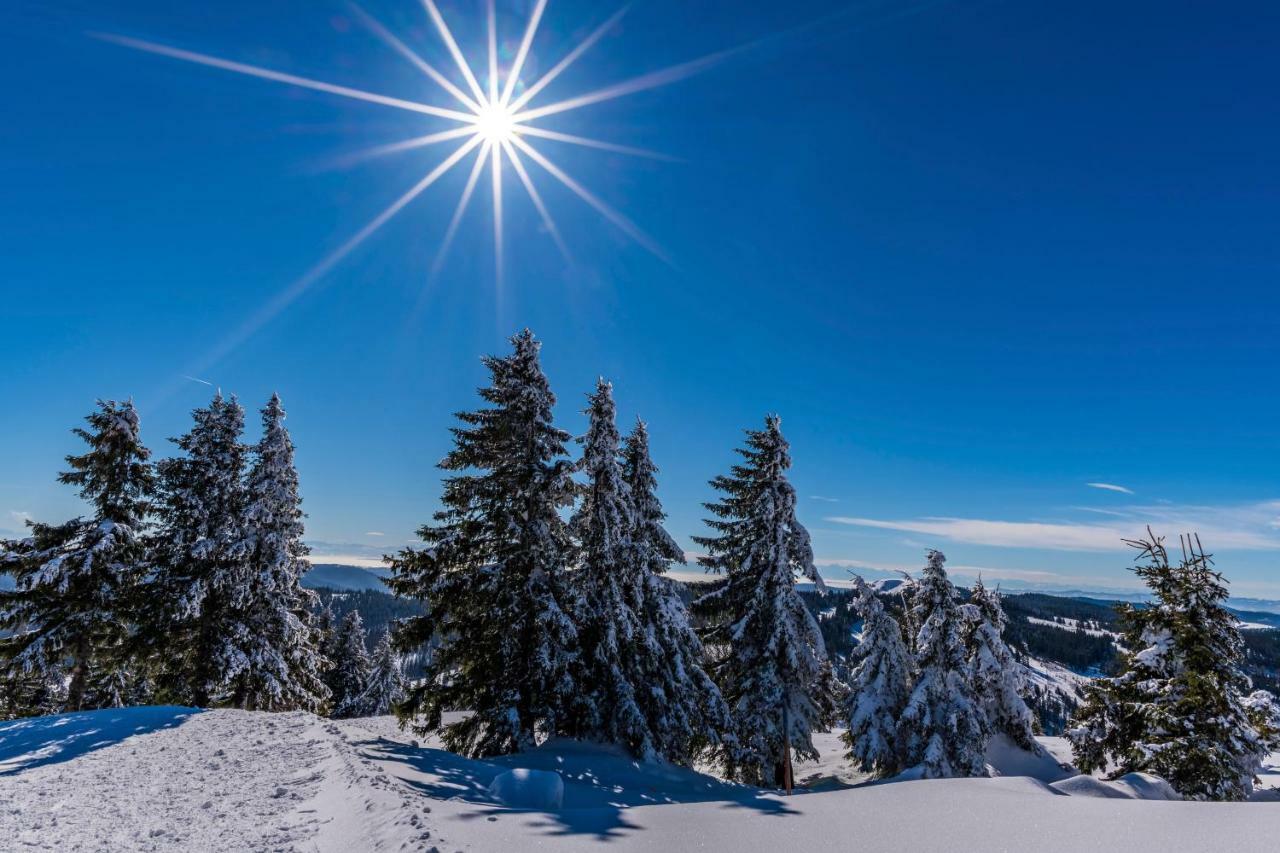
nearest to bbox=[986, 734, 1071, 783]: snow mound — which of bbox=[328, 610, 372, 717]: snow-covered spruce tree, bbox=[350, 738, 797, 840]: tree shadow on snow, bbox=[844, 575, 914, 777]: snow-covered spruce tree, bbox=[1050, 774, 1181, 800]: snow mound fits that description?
bbox=[844, 575, 914, 777]: snow-covered spruce tree

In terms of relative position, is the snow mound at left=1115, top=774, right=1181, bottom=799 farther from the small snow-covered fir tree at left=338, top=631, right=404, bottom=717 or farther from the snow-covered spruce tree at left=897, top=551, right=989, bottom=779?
the small snow-covered fir tree at left=338, top=631, right=404, bottom=717

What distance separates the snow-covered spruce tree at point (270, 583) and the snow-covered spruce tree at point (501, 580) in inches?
330

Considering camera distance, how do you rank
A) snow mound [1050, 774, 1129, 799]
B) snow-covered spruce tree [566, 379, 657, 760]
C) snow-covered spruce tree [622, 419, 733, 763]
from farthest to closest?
snow-covered spruce tree [622, 419, 733, 763]
snow-covered spruce tree [566, 379, 657, 760]
snow mound [1050, 774, 1129, 799]

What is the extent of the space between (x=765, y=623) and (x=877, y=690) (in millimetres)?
8146

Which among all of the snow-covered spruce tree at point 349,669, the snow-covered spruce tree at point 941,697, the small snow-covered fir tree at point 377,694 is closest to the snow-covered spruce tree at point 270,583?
the small snow-covered fir tree at point 377,694

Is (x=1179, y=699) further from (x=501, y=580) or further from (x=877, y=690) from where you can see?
(x=501, y=580)

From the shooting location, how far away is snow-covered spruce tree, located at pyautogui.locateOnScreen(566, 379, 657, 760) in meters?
15.7

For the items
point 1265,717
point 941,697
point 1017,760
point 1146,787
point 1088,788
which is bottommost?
point 1017,760

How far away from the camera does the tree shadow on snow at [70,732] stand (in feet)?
37.9

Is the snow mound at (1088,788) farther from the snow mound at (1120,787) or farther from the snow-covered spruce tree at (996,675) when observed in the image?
the snow-covered spruce tree at (996,675)

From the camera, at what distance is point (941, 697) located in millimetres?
22641

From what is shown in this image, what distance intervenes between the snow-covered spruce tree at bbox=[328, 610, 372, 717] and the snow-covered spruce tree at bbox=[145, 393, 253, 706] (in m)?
21.8

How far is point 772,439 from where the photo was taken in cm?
2138

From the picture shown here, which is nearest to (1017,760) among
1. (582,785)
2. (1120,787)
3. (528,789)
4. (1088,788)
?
(1120,787)
